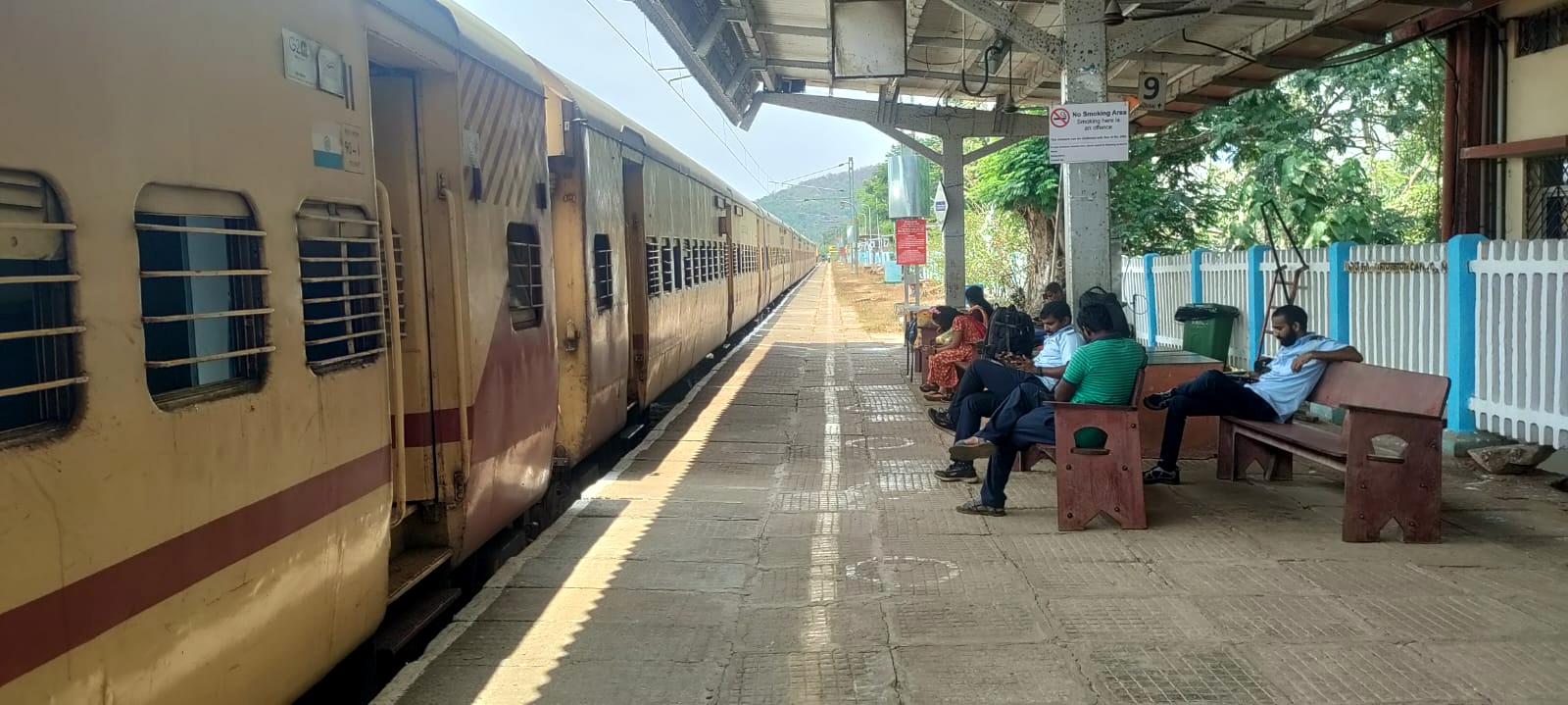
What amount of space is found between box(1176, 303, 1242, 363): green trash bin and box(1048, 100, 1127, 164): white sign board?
3.39m

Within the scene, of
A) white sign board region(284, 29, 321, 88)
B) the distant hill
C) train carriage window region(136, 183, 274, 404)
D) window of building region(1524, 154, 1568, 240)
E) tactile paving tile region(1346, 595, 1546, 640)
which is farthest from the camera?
the distant hill

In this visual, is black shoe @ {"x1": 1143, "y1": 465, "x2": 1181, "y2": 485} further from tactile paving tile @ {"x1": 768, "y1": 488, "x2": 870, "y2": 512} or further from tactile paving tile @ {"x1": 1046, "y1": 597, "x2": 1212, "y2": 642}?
tactile paving tile @ {"x1": 1046, "y1": 597, "x2": 1212, "y2": 642}

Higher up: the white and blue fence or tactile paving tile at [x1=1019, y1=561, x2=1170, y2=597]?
the white and blue fence

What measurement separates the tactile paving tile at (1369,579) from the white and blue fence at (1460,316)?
2473mm

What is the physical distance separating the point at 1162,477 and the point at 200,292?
5797mm

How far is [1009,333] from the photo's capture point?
10.1m

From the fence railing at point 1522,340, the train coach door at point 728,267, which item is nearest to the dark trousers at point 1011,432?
the fence railing at point 1522,340

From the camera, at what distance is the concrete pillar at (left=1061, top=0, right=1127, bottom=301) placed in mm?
8352

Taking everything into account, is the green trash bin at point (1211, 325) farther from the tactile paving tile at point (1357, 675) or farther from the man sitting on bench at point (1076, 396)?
the tactile paving tile at point (1357, 675)

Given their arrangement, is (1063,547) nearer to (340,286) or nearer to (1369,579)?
(1369,579)

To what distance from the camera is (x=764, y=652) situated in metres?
4.27

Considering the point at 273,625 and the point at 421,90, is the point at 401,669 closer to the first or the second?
the point at 273,625

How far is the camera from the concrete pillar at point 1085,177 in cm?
835

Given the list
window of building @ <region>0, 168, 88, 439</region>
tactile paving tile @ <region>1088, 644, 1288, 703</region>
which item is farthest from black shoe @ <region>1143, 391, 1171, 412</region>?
window of building @ <region>0, 168, 88, 439</region>
